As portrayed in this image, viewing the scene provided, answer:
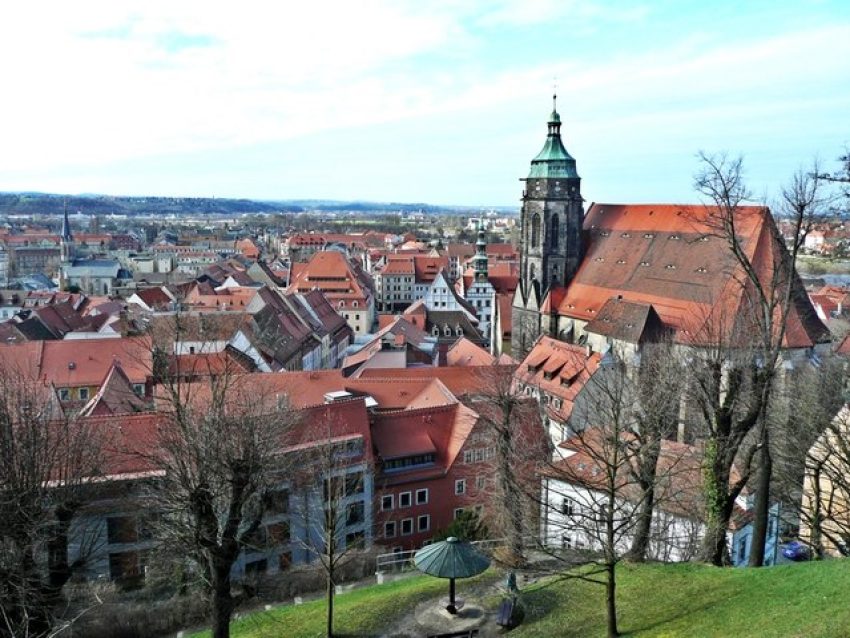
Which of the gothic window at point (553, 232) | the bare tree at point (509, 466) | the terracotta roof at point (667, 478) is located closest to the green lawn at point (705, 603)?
the bare tree at point (509, 466)

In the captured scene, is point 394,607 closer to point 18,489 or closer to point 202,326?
point 18,489

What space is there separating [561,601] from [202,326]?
38.0 metres

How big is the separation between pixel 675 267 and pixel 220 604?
38.5 metres

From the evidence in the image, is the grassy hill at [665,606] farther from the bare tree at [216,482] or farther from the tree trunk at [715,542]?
the bare tree at [216,482]

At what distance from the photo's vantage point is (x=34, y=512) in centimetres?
1922

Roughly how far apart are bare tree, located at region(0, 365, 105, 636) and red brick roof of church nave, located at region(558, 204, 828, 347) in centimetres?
2856

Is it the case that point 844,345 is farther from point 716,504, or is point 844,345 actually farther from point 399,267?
point 399,267

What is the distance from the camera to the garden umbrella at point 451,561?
58.9ft

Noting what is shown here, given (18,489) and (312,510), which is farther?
(312,510)

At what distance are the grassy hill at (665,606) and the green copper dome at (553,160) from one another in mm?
41556

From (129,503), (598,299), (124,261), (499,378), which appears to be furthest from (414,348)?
(124,261)

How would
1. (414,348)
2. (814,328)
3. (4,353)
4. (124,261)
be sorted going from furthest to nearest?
1. (124,261)
2. (414,348)
3. (4,353)
4. (814,328)

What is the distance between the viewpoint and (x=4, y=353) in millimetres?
45594

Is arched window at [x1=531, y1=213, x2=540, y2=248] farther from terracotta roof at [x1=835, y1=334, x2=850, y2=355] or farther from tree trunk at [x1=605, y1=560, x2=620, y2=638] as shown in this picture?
tree trunk at [x1=605, y1=560, x2=620, y2=638]
